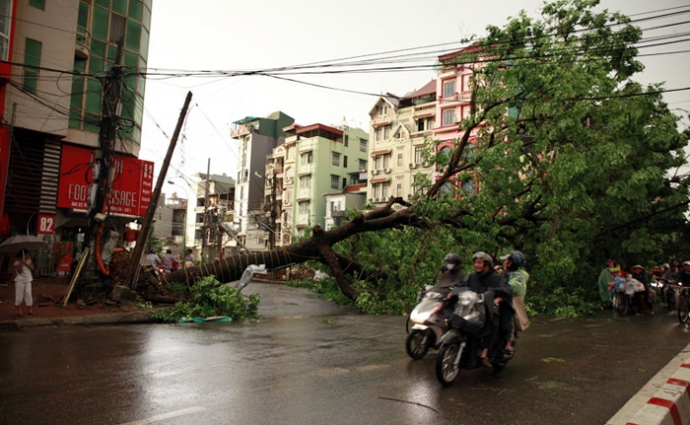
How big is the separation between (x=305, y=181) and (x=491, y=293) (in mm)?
57692

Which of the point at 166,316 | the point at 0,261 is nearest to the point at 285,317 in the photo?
the point at 166,316

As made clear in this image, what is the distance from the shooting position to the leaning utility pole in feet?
44.4

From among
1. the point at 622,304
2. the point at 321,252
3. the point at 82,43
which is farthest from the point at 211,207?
the point at 622,304

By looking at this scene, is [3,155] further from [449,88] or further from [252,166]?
[252,166]

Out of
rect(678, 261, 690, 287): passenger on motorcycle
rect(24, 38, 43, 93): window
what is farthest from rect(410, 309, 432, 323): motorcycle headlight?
rect(24, 38, 43, 93): window

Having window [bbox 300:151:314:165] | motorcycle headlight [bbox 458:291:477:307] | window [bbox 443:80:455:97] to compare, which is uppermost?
window [bbox 443:80:455:97]

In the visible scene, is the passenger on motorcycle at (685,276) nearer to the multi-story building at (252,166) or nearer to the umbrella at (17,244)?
the umbrella at (17,244)

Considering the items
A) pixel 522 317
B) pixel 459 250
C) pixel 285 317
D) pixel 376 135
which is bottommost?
pixel 285 317

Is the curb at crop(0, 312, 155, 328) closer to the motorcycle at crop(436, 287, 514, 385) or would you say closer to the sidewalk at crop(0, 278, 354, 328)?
the sidewalk at crop(0, 278, 354, 328)

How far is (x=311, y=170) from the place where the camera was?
6225cm

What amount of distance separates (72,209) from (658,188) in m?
23.7

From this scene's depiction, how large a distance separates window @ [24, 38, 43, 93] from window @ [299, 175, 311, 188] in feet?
143

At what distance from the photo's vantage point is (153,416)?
14.9ft

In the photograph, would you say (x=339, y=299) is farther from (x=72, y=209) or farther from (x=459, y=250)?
(x=72, y=209)
